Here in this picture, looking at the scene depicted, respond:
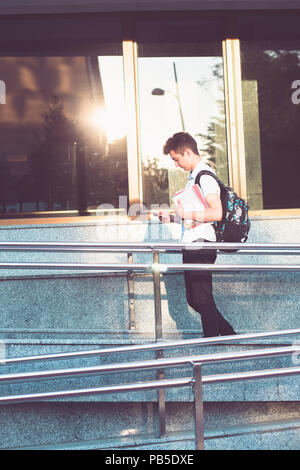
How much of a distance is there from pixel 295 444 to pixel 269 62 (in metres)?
4.85

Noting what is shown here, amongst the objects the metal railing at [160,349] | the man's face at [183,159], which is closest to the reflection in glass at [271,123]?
the metal railing at [160,349]

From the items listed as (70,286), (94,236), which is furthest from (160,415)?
(94,236)

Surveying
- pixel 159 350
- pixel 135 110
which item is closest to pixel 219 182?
pixel 159 350

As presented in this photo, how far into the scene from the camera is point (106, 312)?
5.29 meters

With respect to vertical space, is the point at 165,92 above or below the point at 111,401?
above

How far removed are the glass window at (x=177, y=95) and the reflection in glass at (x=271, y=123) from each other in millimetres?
374

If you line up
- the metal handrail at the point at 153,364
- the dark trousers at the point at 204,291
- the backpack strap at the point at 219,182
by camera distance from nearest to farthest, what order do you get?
the metal handrail at the point at 153,364, the backpack strap at the point at 219,182, the dark trousers at the point at 204,291

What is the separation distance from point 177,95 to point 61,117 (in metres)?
1.51

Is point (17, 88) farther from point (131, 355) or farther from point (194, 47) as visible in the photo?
point (131, 355)

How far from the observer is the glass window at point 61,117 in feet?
22.2

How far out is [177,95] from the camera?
22.7ft

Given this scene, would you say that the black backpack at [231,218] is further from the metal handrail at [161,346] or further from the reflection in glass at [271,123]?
the reflection in glass at [271,123]

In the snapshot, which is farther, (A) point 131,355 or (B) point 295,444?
(A) point 131,355

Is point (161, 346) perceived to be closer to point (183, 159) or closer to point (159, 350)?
point (159, 350)
